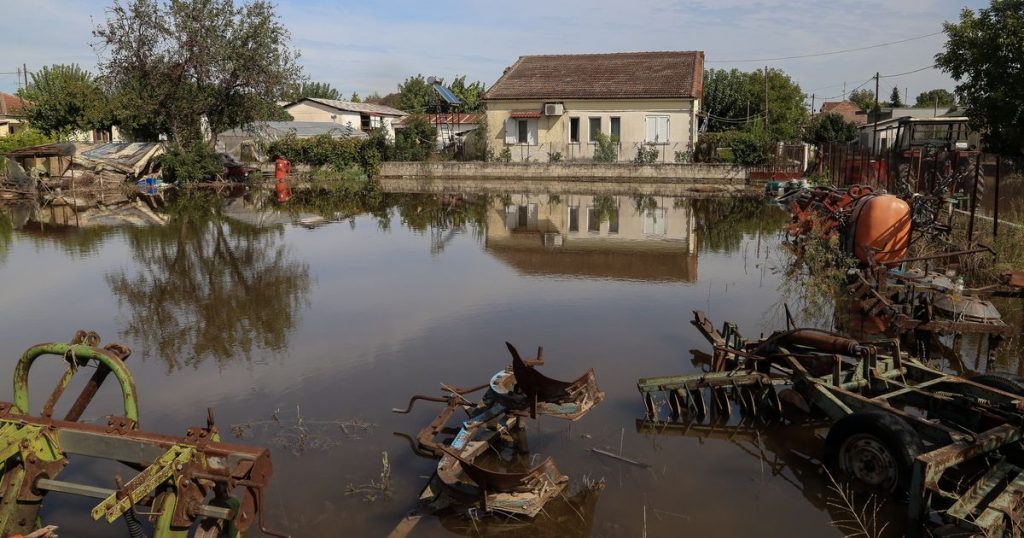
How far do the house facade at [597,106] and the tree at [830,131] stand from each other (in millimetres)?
13879

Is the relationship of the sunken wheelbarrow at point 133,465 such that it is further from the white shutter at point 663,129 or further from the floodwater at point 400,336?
the white shutter at point 663,129

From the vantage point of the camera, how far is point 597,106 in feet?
120

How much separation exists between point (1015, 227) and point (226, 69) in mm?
31311

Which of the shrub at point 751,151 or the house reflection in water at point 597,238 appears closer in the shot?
the house reflection in water at point 597,238

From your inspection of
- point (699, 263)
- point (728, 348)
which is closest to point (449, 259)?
point (699, 263)

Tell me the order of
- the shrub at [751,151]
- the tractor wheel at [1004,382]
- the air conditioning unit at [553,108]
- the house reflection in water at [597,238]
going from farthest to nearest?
the air conditioning unit at [553,108] < the shrub at [751,151] < the house reflection in water at [597,238] < the tractor wheel at [1004,382]

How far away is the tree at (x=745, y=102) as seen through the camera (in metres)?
51.9

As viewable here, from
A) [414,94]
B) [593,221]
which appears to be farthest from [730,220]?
[414,94]

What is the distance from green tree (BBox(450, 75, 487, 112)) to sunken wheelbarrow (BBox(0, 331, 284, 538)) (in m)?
58.5

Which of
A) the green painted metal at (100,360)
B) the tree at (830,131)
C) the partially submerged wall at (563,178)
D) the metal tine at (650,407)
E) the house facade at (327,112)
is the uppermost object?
the house facade at (327,112)

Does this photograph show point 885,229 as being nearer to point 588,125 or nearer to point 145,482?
point 145,482

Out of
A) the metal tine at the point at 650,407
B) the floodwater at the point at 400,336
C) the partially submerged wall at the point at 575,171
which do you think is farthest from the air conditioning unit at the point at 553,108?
the metal tine at the point at 650,407

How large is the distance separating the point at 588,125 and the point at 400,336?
96.5 feet

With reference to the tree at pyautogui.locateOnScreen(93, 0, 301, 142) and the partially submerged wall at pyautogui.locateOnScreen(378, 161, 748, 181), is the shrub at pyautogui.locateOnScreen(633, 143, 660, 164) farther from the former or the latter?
the tree at pyautogui.locateOnScreen(93, 0, 301, 142)
